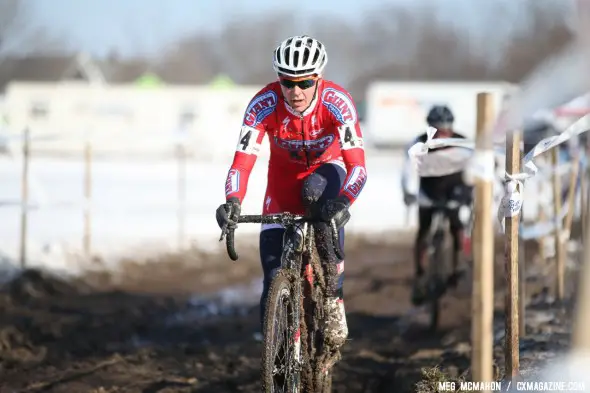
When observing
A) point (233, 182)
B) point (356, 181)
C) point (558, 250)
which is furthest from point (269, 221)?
point (558, 250)

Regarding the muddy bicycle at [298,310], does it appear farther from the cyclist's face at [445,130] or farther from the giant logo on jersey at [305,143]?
the cyclist's face at [445,130]

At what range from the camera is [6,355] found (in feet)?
24.3

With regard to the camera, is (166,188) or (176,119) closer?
(166,188)

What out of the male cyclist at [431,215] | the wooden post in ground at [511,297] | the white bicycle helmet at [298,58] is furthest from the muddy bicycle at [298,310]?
the male cyclist at [431,215]

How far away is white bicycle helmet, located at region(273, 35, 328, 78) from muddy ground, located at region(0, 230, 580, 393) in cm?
204

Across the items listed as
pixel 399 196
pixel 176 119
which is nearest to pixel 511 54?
pixel 176 119

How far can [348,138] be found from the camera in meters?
5.54

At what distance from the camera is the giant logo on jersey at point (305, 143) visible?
5719 millimetres

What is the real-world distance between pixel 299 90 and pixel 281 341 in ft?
4.85

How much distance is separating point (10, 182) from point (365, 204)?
9.24 m

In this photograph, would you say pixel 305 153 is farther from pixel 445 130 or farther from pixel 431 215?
pixel 431 215

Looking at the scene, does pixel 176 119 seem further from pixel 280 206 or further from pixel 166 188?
pixel 280 206

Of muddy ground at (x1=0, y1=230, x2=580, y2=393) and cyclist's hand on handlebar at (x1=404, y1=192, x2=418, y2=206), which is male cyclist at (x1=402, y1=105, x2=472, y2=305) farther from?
muddy ground at (x1=0, y1=230, x2=580, y2=393)

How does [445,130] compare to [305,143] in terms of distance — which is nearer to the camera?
[305,143]
